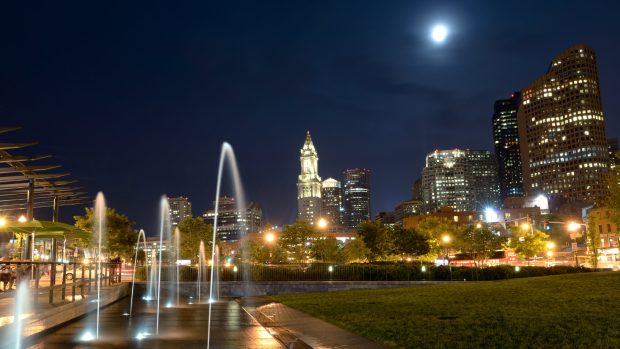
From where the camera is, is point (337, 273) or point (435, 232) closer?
point (337, 273)

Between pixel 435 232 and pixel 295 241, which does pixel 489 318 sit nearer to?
pixel 295 241

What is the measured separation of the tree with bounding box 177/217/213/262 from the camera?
59.6 metres

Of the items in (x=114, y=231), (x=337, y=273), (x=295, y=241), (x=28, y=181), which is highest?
(x=28, y=181)

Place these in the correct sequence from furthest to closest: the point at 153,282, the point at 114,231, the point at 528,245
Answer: the point at 528,245, the point at 114,231, the point at 153,282

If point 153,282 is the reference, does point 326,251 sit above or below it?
above

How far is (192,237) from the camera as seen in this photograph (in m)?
59.9

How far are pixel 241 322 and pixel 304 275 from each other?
18.3 metres

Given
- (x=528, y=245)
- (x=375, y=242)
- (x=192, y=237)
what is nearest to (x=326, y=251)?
(x=375, y=242)

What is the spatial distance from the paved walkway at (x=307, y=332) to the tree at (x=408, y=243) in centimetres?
4306

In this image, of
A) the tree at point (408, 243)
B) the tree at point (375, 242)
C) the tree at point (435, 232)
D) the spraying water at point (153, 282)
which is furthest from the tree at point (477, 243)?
the spraying water at point (153, 282)

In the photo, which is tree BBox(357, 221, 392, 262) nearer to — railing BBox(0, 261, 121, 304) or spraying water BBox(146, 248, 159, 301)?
spraying water BBox(146, 248, 159, 301)

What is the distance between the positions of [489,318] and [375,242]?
48.1m

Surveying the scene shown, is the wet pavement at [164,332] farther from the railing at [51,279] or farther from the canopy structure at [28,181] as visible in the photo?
the canopy structure at [28,181]

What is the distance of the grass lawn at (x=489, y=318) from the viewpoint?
34.4ft
